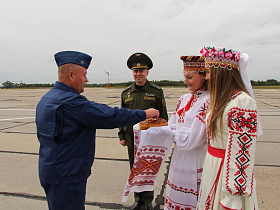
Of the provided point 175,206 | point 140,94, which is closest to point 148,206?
point 175,206

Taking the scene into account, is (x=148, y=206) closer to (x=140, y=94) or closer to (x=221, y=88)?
(x=140, y=94)

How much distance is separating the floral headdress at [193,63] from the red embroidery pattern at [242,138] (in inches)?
32.4

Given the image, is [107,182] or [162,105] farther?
[107,182]

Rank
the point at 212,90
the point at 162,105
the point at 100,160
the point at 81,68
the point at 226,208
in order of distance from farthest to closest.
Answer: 1. the point at 100,160
2. the point at 162,105
3. the point at 81,68
4. the point at 212,90
5. the point at 226,208

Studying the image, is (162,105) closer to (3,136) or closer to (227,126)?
(227,126)

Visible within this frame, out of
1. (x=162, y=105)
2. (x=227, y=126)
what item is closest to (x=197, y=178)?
(x=227, y=126)

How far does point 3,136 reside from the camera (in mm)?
6164

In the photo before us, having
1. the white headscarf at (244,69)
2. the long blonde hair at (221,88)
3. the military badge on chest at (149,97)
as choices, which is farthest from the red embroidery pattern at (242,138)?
the military badge on chest at (149,97)

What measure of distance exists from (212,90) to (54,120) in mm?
1238

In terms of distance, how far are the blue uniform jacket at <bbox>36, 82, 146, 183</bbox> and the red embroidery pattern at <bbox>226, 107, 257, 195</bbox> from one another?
84 centimetres

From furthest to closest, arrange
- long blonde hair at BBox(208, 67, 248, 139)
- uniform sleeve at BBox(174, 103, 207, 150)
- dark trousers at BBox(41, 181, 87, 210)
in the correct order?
uniform sleeve at BBox(174, 103, 207, 150)
dark trousers at BBox(41, 181, 87, 210)
long blonde hair at BBox(208, 67, 248, 139)

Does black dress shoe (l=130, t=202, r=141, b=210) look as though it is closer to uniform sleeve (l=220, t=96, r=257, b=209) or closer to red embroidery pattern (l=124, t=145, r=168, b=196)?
red embroidery pattern (l=124, t=145, r=168, b=196)

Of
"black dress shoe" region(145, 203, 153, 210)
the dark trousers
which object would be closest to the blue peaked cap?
the dark trousers

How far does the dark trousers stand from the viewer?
1.74 m
